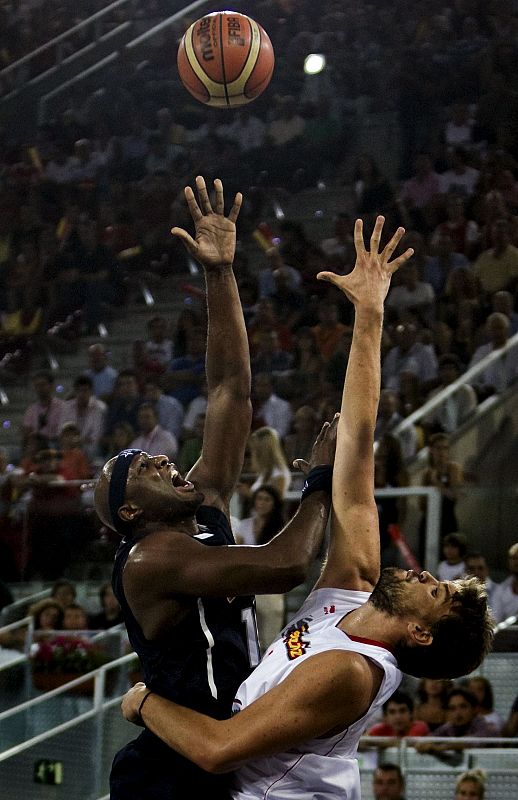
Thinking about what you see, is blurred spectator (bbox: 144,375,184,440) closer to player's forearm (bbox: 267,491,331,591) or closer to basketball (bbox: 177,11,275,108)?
basketball (bbox: 177,11,275,108)

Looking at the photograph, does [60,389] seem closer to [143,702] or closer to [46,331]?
[46,331]

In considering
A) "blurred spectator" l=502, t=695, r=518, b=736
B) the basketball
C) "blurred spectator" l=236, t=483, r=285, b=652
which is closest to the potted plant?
"blurred spectator" l=236, t=483, r=285, b=652

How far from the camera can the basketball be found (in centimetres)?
875

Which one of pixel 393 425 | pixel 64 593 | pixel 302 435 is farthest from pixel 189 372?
pixel 64 593

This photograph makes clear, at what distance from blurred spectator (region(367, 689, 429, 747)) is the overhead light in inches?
342

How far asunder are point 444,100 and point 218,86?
197 inches

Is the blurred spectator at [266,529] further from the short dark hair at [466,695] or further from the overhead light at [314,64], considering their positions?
the overhead light at [314,64]

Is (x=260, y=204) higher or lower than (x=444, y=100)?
lower

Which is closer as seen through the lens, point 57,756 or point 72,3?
point 57,756

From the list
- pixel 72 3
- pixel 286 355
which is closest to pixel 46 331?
pixel 286 355

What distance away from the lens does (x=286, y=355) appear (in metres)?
10.9

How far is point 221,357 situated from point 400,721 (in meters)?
3.61

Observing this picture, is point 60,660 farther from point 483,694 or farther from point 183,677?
point 183,677

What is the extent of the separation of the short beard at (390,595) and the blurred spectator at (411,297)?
708 cm
